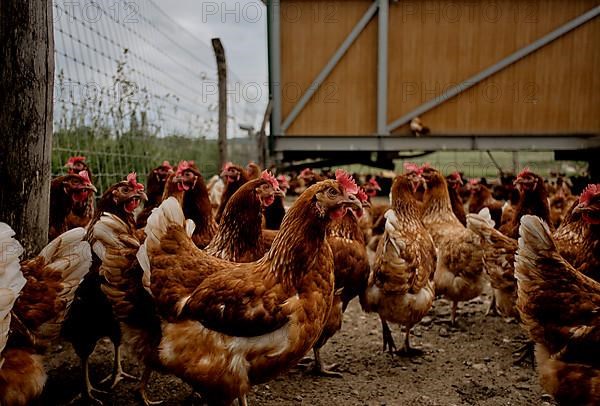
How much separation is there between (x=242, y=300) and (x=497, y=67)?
832cm

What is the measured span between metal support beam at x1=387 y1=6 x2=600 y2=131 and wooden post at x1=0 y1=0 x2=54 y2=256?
7.25m

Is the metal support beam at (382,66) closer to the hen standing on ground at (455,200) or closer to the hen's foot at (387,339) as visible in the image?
the hen standing on ground at (455,200)

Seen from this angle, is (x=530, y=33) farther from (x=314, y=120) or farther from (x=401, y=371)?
(x=401, y=371)

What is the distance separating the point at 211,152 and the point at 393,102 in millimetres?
3717

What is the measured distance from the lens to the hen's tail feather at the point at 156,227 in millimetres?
2285

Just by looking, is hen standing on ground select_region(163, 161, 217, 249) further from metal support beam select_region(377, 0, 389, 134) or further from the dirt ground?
metal support beam select_region(377, 0, 389, 134)

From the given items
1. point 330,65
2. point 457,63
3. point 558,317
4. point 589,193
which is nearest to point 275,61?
point 330,65

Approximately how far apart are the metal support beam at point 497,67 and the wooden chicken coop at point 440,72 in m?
0.02

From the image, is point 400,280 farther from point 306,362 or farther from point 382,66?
point 382,66

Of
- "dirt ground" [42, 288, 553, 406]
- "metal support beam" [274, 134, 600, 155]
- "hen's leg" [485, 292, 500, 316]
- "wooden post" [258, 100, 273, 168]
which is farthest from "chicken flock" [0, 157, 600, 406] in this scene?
"metal support beam" [274, 134, 600, 155]

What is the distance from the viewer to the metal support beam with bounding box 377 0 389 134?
8664 mm

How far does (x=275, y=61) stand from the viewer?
892 centimetres

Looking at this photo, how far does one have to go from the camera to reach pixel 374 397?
2.92 meters

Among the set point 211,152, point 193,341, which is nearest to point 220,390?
point 193,341
